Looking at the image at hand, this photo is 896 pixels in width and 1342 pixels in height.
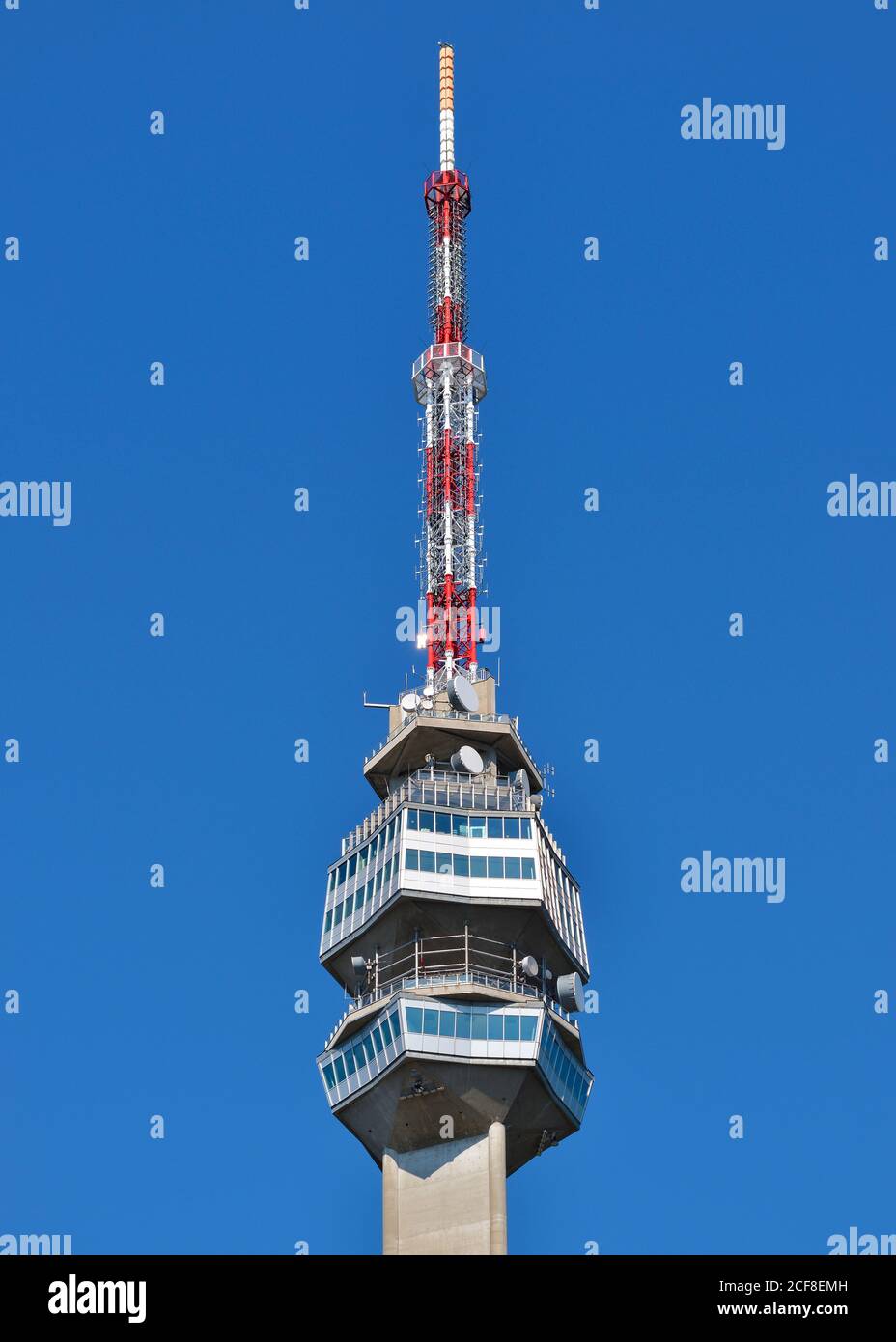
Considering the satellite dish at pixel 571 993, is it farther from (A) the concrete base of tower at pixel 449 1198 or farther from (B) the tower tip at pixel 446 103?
(B) the tower tip at pixel 446 103

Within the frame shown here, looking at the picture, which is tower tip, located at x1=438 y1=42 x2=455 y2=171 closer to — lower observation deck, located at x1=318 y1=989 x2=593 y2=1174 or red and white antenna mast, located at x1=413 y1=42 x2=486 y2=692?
red and white antenna mast, located at x1=413 y1=42 x2=486 y2=692

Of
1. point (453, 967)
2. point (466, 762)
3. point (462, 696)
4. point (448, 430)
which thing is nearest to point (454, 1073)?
point (453, 967)

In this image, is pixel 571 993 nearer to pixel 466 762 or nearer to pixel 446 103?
pixel 466 762

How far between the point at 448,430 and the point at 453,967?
40.6 meters

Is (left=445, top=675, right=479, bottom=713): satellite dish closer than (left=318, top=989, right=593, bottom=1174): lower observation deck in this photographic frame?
No

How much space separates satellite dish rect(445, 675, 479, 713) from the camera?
133125 mm

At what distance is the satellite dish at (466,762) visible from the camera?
132 meters

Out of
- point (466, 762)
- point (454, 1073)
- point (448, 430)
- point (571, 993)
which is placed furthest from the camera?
point (448, 430)

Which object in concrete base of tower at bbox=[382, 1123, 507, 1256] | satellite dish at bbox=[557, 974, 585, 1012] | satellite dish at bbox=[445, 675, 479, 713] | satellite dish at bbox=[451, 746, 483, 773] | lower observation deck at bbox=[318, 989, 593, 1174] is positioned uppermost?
satellite dish at bbox=[445, 675, 479, 713]

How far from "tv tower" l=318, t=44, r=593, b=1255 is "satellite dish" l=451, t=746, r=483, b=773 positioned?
13 centimetres

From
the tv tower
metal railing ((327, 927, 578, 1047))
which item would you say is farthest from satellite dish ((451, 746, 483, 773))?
metal railing ((327, 927, 578, 1047))

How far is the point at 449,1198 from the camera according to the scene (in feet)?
403
